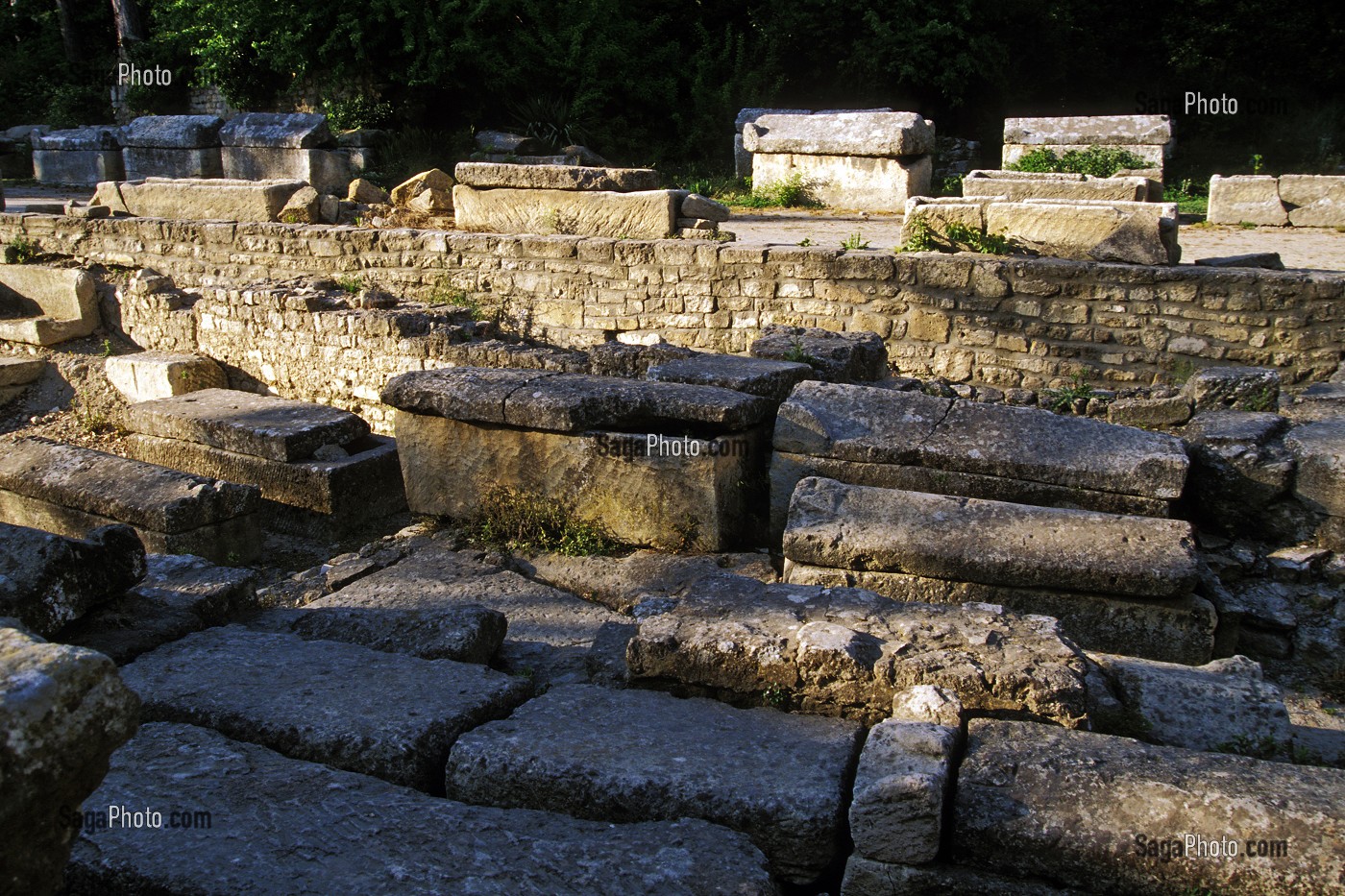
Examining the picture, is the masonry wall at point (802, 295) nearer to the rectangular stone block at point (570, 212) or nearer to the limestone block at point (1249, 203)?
the rectangular stone block at point (570, 212)

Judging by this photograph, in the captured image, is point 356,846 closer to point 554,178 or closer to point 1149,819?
point 1149,819

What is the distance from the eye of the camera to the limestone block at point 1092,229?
7035 millimetres

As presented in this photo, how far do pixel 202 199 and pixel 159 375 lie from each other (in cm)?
255

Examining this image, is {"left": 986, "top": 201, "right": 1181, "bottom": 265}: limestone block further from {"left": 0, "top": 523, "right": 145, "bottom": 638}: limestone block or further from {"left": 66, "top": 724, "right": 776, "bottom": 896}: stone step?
{"left": 0, "top": 523, "right": 145, "bottom": 638}: limestone block

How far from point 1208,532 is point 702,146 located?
603 inches

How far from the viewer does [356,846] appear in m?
2.36

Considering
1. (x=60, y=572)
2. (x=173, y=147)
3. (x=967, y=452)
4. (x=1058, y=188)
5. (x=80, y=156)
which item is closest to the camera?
(x=60, y=572)

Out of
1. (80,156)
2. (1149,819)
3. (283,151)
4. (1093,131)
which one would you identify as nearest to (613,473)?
(1149,819)

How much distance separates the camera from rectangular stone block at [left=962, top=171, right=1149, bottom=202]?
10250 millimetres

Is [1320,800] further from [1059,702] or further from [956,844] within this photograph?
[956,844]

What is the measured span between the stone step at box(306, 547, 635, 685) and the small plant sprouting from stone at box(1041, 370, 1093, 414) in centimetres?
330

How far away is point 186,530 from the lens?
17.7 ft

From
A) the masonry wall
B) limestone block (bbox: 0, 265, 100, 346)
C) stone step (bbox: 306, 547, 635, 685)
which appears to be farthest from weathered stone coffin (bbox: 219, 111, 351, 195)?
stone step (bbox: 306, 547, 635, 685)

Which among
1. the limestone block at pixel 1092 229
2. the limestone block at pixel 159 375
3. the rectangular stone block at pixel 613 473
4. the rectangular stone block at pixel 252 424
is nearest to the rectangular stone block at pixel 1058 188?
the limestone block at pixel 1092 229
